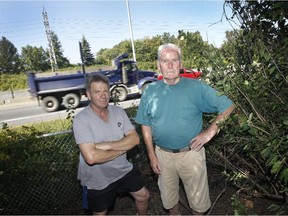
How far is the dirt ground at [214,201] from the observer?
356 centimetres

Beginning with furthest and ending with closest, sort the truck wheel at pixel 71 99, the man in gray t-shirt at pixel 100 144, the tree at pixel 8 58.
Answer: the tree at pixel 8 58
the truck wheel at pixel 71 99
the man in gray t-shirt at pixel 100 144

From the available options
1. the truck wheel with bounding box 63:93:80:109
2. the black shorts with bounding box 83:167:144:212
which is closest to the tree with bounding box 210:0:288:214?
the black shorts with bounding box 83:167:144:212

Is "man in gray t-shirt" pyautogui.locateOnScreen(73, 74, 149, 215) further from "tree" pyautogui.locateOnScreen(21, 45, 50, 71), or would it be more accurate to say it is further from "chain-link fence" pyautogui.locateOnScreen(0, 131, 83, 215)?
"tree" pyautogui.locateOnScreen(21, 45, 50, 71)

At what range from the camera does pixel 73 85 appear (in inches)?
624

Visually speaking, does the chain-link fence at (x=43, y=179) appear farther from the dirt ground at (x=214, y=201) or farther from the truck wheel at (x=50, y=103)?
the truck wheel at (x=50, y=103)

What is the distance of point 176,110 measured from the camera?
267cm

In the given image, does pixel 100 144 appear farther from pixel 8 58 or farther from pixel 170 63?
pixel 8 58

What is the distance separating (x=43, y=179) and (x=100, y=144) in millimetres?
1749

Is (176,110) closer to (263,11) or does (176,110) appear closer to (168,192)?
(168,192)

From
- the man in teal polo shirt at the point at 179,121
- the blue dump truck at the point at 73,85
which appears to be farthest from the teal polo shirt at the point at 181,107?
the blue dump truck at the point at 73,85

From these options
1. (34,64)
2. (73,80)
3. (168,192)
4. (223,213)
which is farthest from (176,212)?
(34,64)

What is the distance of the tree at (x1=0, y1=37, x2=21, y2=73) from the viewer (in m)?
76.9

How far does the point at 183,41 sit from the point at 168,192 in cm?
166

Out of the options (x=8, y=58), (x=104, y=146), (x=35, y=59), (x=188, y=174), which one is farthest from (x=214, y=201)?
(x=8, y=58)
